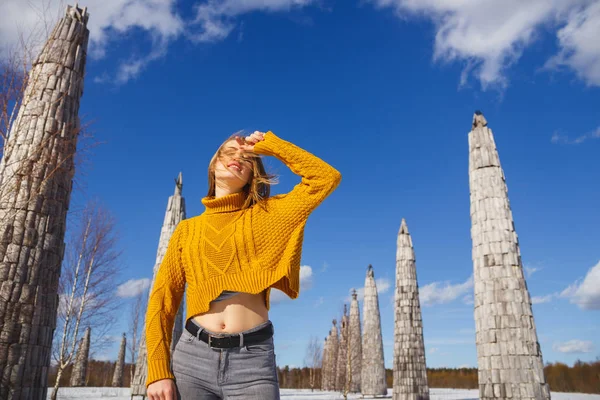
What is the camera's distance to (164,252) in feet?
38.9

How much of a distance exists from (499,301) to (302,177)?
6.23m

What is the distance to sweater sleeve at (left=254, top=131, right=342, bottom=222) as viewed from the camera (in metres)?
2.14

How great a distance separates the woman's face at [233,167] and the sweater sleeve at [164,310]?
1.09 ft

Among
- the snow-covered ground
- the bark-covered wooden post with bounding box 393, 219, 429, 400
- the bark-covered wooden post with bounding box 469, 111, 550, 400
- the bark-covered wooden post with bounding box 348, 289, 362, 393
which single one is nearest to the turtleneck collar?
the bark-covered wooden post with bounding box 469, 111, 550, 400

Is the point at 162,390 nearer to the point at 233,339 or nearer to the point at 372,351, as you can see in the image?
the point at 233,339

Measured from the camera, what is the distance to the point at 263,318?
1977mm

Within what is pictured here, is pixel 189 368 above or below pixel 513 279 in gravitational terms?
below

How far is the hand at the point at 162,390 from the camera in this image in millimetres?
1824

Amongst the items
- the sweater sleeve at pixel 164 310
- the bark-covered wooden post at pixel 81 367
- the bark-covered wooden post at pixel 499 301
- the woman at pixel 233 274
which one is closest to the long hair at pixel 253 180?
the woman at pixel 233 274

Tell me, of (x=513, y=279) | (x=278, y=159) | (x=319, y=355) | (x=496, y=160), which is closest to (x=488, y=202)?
(x=496, y=160)

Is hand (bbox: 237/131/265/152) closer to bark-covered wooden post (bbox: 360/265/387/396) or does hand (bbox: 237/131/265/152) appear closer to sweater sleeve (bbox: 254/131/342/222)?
sweater sleeve (bbox: 254/131/342/222)

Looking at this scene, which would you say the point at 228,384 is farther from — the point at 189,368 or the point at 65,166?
the point at 65,166

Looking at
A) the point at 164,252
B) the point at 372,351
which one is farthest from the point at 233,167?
the point at 372,351

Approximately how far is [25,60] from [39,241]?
232 centimetres
